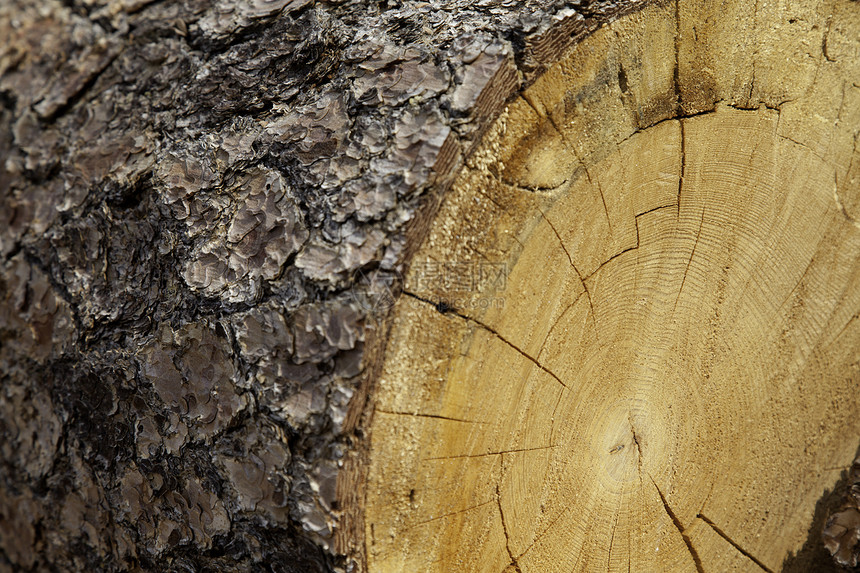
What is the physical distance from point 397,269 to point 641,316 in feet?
2.08

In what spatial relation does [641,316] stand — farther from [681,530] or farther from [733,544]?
[733,544]

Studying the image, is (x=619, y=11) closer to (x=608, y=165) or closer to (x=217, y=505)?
(x=608, y=165)

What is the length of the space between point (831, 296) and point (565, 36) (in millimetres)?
1125

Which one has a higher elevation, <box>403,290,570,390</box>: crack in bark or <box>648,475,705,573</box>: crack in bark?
<box>403,290,570,390</box>: crack in bark

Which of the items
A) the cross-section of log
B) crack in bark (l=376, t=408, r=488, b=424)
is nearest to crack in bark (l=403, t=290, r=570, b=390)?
the cross-section of log

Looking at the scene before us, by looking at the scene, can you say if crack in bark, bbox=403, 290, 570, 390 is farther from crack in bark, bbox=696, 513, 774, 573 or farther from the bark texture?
crack in bark, bbox=696, 513, 774, 573

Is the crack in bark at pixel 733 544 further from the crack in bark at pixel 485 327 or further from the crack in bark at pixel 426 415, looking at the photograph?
the crack in bark at pixel 426 415

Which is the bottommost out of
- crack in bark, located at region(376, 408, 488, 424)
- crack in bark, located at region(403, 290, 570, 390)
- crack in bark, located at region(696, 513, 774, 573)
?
crack in bark, located at region(696, 513, 774, 573)

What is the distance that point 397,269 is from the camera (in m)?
1.13

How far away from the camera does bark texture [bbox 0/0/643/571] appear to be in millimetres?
1153

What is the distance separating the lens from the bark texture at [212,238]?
1153 mm

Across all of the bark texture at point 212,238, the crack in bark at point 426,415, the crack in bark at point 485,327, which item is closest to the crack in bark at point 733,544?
the crack in bark at point 485,327

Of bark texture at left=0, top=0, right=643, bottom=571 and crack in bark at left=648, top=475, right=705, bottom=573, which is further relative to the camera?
crack in bark at left=648, top=475, right=705, bottom=573

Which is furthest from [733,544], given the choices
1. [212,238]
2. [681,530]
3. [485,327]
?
[212,238]
